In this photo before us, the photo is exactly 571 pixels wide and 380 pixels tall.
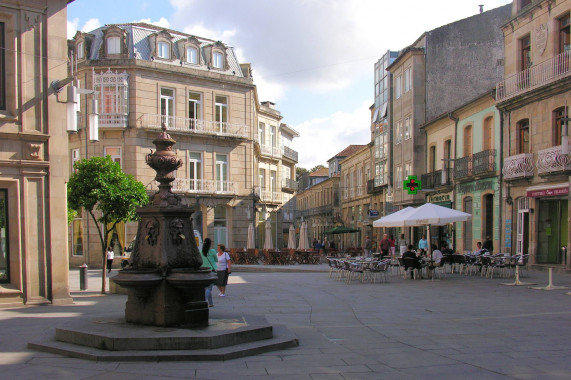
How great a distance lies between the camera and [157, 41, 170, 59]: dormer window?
34.0 metres

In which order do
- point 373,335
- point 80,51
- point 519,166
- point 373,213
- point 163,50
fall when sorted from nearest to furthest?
point 373,335 < point 519,166 < point 80,51 < point 163,50 < point 373,213

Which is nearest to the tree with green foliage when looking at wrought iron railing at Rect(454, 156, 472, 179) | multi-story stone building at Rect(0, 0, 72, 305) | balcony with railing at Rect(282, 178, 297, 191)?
multi-story stone building at Rect(0, 0, 72, 305)

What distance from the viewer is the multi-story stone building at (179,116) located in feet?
107

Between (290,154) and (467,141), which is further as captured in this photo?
(290,154)

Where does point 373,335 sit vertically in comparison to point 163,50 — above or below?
below

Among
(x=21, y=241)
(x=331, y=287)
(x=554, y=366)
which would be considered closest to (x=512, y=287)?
(x=331, y=287)

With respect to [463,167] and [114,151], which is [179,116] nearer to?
[114,151]

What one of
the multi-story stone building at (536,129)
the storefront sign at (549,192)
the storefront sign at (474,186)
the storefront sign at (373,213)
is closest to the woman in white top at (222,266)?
the multi-story stone building at (536,129)

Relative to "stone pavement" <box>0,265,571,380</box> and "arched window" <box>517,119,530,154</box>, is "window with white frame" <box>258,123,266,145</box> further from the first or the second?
"stone pavement" <box>0,265,571,380</box>

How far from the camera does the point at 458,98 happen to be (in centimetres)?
3559

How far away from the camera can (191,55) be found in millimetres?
35125

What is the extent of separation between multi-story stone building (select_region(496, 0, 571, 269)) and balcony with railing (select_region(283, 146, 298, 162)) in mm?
27105

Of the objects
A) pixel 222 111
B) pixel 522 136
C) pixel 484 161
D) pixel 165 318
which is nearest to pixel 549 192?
pixel 522 136

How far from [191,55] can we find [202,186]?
A: 791 cm
